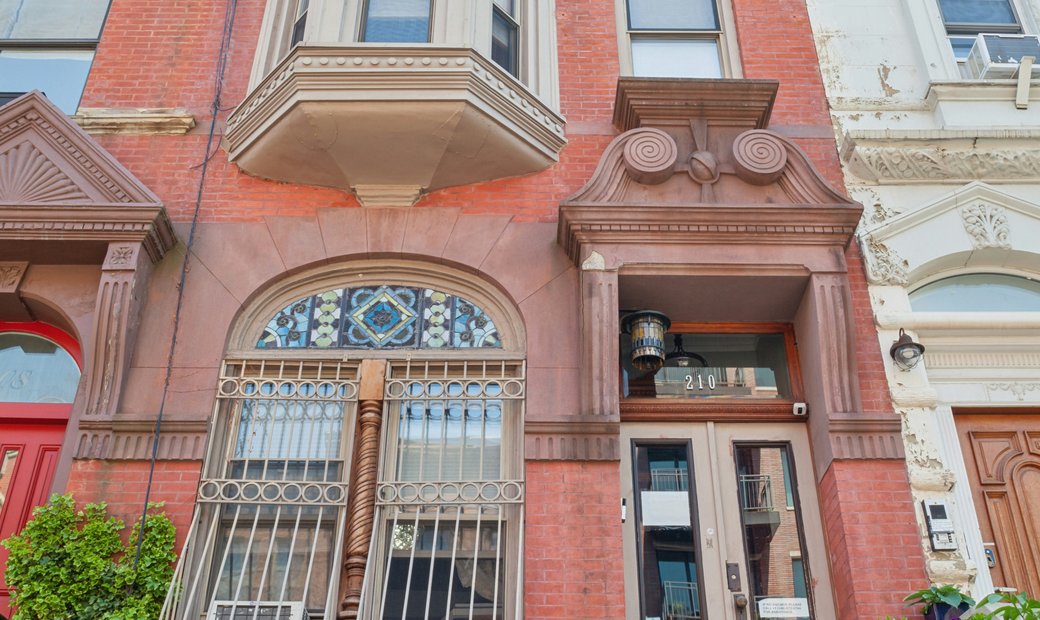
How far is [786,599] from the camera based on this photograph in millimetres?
6113

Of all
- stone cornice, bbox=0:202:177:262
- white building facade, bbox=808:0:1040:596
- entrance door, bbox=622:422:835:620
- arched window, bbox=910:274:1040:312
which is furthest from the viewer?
arched window, bbox=910:274:1040:312

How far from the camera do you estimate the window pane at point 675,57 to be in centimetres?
833

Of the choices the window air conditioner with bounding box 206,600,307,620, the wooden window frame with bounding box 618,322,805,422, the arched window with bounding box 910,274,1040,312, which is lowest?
the window air conditioner with bounding box 206,600,307,620

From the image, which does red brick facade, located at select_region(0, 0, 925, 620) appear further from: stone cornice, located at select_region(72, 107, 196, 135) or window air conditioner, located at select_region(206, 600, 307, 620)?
window air conditioner, located at select_region(206, 600, 307, 620)

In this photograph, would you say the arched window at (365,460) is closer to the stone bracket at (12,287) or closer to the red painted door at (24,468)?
the red painted door at (24,468)

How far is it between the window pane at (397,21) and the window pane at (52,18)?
8.68 ft

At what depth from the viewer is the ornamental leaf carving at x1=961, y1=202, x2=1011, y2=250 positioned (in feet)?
23.2

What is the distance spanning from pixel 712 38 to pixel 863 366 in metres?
3.54

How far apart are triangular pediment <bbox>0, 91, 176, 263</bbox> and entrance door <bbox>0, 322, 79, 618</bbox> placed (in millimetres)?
714

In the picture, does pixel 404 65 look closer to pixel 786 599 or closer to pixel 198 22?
pixel 198 22

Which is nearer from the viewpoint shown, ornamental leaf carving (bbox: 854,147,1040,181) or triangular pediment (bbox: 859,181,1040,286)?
triangular pediment (bbox: 859,181,1040,286)

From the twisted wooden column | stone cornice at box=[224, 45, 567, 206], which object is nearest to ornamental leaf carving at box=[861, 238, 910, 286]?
stone cornice at box=[224, 45, 567, 206]

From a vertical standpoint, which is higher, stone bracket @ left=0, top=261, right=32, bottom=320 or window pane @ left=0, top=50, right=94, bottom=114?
window pane @ left=0, top=50, right=94, bottom=114

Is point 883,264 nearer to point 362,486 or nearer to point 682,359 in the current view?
point 682,359
